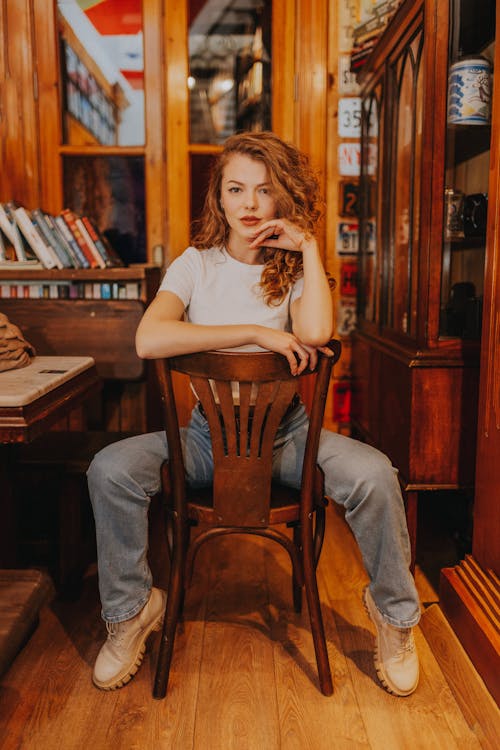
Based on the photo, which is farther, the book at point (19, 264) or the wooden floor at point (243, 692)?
the book at point (19, 264)

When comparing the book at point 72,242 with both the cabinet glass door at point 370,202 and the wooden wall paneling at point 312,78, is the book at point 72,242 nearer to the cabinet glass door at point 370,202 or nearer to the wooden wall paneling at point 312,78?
the wooden wall paneling at point 312,78

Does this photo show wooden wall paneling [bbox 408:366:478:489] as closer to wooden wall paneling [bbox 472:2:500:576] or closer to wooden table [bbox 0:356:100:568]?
wooden wall paneling [bbox 472:2:500:576]

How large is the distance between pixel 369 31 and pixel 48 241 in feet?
5.07

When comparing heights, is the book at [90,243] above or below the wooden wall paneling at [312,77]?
below

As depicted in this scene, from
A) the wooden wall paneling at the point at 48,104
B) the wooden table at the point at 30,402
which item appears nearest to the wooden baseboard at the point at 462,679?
the wooden table at the point at 30,402

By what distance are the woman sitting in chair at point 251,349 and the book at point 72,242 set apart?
99 cm

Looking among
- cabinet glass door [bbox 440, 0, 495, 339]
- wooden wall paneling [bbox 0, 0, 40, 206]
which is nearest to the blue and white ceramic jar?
cabinet glass door [bbox 440, 0, 495, 339]

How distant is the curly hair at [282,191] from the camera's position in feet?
6.20

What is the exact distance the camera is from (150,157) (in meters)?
3.13

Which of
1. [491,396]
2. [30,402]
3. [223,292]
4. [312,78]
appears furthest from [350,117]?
[30,402]

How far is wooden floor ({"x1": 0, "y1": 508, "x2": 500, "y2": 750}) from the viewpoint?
1.60 meters

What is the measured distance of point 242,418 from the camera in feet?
5.31

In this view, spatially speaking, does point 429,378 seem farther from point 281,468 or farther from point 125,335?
point 125,335

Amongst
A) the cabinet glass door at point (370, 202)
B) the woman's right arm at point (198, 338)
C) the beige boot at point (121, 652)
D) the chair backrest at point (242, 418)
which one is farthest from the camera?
the cabinet glass door at point (370, 202)
